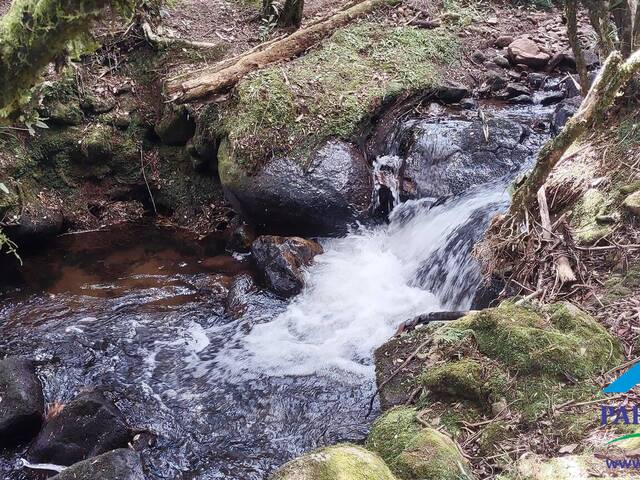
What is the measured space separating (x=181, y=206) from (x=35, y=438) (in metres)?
4.18

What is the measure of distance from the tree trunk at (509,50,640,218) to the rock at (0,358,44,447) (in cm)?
411

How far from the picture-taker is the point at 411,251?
6.21 m

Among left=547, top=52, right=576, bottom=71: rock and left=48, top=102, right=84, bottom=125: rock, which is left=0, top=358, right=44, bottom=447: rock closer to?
left=48, top=102, right=84, bottom=125: rock

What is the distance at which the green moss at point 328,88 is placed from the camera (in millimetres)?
6605

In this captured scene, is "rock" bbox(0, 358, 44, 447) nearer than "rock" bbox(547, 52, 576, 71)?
Yes

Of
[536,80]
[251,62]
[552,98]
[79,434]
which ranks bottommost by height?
[79,434]

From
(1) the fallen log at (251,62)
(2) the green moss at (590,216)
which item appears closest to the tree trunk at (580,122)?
(2) the green moss at (590,216)

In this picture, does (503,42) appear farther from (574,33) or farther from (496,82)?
(574,33)

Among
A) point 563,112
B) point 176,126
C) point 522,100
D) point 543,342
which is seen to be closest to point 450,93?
point 522,100

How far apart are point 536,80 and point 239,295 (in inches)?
218

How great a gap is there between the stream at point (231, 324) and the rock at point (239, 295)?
7 cm

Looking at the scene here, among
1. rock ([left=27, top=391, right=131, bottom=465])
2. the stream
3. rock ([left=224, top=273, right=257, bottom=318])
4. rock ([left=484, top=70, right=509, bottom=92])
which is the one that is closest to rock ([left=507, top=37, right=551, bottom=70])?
rock ([left=484, top=70, right=509, bottom=92])

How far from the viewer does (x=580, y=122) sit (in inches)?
144

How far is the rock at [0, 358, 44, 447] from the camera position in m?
4.13
